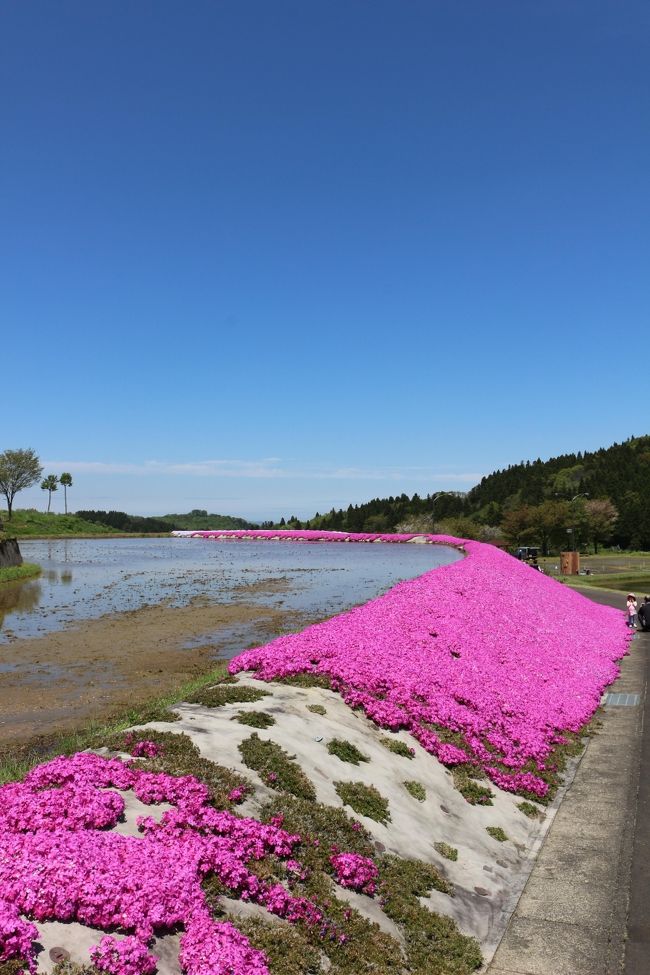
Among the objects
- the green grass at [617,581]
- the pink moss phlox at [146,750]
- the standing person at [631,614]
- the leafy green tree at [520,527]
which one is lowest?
the green grass at [617,581]

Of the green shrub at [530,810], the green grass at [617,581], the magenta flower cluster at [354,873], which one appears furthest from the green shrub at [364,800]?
the green grass at [617,581]

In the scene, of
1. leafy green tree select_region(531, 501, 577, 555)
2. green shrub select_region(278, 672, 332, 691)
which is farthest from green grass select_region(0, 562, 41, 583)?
leafy green tree select_region(531, 501, 577, 555)

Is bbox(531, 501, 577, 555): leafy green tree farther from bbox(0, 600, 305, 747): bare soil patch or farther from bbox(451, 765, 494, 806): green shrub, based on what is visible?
bbox(451, 765, 494, 806): green shrub

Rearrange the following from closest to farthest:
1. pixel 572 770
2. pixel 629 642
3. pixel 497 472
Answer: pixel 572 770
pixel 629 642
pixel 497 472

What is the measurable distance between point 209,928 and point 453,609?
1648 cm

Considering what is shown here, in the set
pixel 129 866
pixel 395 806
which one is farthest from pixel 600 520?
pixel 129 866

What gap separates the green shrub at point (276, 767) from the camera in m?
8.26

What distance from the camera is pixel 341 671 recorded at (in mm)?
13117

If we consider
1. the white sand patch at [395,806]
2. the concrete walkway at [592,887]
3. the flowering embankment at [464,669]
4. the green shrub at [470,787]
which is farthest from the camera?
the flowering embankment at [464,669]

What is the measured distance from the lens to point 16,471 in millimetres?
118562

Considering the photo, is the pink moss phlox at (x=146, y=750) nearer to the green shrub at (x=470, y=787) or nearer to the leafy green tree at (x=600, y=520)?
the green shrub at (x=470, y=787)

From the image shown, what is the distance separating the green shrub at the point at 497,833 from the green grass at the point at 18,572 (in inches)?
1831

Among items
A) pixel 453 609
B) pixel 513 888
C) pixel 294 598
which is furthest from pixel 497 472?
pixel 513 888

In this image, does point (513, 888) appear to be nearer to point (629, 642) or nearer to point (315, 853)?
point (315, 853)
